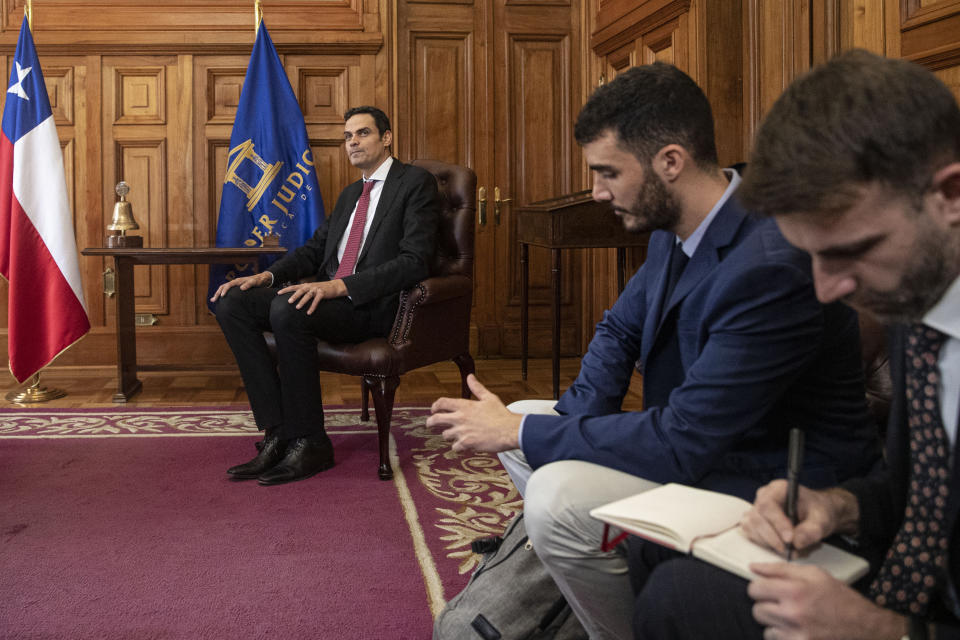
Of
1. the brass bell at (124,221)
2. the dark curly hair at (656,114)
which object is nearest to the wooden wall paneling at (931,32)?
the dark curly hair at (656,114)

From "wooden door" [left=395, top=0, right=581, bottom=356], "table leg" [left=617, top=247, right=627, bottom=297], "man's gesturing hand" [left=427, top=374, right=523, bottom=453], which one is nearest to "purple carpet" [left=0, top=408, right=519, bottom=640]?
"man's gesturing hand" [left=427, top=374, right=523, bottom=453]

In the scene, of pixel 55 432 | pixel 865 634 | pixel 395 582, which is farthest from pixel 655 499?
pixel 55 432

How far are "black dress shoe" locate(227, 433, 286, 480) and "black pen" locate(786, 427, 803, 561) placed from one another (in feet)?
7.11

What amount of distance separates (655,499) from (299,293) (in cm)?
193

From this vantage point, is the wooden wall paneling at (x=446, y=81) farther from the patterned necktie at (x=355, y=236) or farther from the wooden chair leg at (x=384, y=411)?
the wooden chair leg at (x=384, y=411)

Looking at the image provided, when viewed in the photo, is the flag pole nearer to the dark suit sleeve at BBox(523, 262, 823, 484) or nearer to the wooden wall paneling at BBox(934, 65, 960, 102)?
the dark suit sleeve at BBox(523, 262, 823, 484)

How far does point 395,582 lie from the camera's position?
2.01 meters

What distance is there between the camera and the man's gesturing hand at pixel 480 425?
1460mm

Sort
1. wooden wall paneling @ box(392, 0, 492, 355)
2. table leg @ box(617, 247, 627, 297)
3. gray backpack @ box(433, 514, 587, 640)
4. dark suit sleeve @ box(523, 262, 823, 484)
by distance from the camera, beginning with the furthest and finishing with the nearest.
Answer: wooden wall paneling @ box(392, 0, 492, 355) < table leg @ box(617, 247, 627, 297) < gray backpack @ box(433, 514, 587, 640) < dark suit sleeve @ box(523, 262, 823, 484)

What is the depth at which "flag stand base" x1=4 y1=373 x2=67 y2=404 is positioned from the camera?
4117 mm

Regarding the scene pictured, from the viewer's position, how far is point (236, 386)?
14.8 feet

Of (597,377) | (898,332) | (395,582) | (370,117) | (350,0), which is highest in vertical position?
(350,0)

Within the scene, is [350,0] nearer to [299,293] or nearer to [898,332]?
[299,293]

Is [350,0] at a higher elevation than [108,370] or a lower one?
higher
